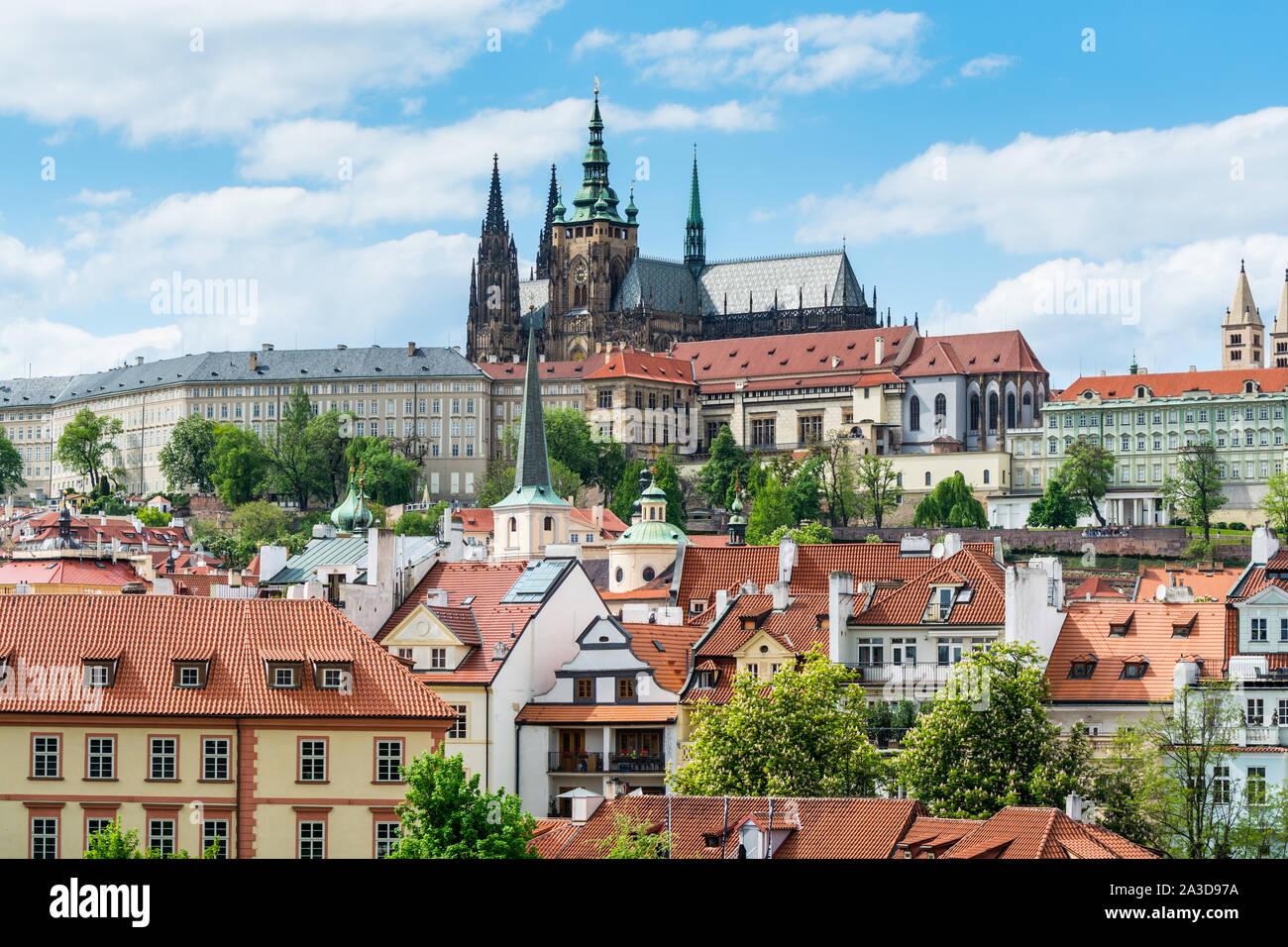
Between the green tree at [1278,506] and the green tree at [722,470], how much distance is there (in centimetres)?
4458

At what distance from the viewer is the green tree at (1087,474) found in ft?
534

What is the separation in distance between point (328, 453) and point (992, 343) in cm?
5970

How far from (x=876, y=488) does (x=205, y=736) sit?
13990 cm

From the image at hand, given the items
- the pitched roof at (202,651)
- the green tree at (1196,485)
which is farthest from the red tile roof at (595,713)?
the green tree at (1196,485)

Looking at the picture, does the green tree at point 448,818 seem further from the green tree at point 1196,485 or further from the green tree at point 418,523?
the green tree at point 1196,485

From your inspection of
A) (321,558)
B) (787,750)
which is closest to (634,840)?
(787,750)

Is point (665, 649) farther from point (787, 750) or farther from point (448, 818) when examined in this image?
point (448, 818)

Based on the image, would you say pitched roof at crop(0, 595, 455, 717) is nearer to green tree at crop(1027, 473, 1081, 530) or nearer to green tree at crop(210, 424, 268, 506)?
green tree at crop(1027, 473, 1081, 530)

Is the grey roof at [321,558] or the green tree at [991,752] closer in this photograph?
the green tree at [991,752]

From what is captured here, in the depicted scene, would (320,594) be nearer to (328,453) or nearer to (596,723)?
(596,723)

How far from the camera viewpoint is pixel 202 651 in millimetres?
35719

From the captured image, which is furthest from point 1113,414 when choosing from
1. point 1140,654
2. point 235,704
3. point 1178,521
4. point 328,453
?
point 235,704

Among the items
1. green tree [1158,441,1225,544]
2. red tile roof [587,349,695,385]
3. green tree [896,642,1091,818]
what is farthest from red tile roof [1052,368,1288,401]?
green tree [896,642,1091,818]

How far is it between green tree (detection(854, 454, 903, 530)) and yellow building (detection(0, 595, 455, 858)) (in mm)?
133944
